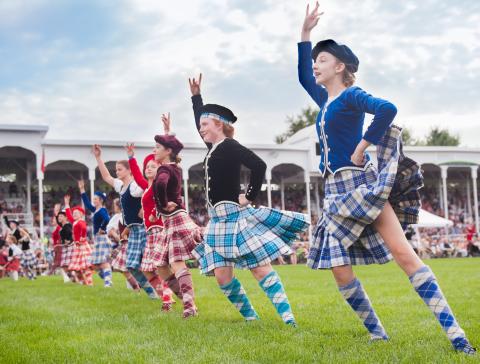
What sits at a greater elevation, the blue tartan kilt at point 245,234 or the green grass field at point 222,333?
the blue tartan kilt at point 245,234

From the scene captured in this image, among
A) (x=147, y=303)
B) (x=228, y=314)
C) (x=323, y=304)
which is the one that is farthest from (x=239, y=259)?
(x=147, y=303)

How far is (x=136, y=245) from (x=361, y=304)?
4.75 meters

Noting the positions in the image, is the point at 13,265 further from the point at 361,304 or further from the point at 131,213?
the point at 361,304

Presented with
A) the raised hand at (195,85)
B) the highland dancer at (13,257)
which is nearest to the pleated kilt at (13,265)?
the highland dancer at (13,257)

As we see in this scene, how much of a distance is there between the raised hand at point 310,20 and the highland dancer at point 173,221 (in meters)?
2.60

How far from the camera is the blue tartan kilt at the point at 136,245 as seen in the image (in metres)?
8.66

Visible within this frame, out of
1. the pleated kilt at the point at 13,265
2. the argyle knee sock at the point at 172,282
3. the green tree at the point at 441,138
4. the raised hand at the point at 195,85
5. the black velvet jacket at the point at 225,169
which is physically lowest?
the pleated kilt at the point at 13,265

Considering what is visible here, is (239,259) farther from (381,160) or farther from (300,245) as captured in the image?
(300,245)

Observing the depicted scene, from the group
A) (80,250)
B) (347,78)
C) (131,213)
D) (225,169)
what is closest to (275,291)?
(225,169)

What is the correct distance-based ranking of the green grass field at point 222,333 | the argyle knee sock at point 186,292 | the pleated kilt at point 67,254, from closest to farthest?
the green grass field at point 222,333, the argyle knee sock at point 186,292, the pleated kilt at point 67,254

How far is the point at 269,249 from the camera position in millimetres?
5465

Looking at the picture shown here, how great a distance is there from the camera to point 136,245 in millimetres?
8719

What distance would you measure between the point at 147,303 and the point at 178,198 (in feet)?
7.25

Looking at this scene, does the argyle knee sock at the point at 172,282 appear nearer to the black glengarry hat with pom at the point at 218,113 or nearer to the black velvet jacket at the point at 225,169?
the black velvet jacket at the point at 225,169
